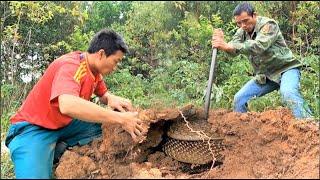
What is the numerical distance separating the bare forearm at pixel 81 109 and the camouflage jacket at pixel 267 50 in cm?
180

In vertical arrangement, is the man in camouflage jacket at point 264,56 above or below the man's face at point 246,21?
below

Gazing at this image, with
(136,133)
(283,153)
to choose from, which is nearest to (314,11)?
(283,153)

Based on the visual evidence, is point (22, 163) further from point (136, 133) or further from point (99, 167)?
point (136, 133)

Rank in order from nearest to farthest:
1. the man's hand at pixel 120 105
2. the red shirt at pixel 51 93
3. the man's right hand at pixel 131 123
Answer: the man's right hand at pixel 131 123
the red shirt at pixel 51 93
the man's hand at pixel 120 105

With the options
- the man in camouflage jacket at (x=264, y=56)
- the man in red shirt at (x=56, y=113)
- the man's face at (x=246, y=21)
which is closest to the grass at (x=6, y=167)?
the man in red shirt at (x=56, y=113)

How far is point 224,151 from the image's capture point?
11.4 ft

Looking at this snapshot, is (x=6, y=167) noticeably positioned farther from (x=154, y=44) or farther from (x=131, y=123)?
(x=154, y=44)

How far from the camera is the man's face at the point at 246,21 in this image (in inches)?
178

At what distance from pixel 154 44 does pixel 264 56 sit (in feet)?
15.3

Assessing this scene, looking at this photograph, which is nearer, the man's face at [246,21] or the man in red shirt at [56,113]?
the man in red shirt at [56,113]

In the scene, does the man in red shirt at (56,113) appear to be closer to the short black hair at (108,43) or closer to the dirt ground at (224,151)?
the short black hair at (108,43)

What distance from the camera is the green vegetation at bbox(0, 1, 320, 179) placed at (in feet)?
20.9

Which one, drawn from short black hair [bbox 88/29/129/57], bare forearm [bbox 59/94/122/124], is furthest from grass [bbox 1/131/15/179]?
short black hair [bbox 88/29/129/57]

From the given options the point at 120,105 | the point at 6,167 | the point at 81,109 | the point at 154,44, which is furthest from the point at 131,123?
the point at 154,44
